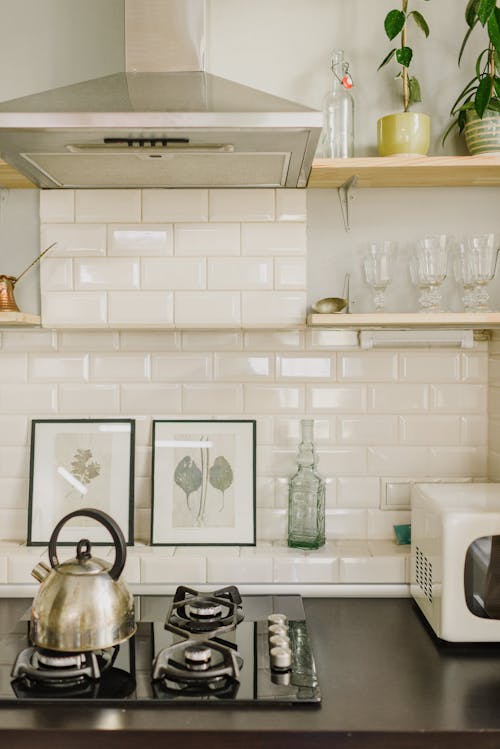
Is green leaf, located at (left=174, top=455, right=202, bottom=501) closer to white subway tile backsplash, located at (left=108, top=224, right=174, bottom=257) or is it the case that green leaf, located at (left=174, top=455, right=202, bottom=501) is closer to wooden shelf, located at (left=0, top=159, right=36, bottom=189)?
white subway tile backsplash, located at (left=108, top=224, right=174, bottom=257)

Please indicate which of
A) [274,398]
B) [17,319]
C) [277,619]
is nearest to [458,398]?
[274,398]

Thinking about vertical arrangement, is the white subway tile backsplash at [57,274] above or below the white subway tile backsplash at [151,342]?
above

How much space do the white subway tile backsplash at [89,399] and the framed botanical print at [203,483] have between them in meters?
0.15

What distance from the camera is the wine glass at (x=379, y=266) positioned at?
6.17 feet

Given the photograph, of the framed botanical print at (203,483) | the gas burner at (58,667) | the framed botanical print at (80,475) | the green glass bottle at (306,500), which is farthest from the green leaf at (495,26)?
the gas burner at (58,667)

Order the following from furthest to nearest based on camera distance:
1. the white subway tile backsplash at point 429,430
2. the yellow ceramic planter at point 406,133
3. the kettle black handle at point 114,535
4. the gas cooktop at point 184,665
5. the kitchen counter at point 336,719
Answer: the white subway tile backsplash at point 429,430 → the yellow ceramic planter at point 406,133 → the kettle black handle at point 114,535 → the gas cooktop at point 184,665 → the kitchen counter at point 336,719

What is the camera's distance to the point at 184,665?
1427 mm

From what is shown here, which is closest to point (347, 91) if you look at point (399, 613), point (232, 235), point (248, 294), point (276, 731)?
point (232, 235)

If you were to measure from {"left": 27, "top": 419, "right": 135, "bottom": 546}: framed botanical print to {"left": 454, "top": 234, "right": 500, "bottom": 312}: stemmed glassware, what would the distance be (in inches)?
41.2

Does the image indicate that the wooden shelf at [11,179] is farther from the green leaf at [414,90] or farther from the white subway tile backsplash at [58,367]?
the green leaf at [414,90]

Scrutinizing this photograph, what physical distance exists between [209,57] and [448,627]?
1667mm

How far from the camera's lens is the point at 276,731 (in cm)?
124

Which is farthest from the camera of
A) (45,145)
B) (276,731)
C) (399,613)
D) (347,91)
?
(347,91)

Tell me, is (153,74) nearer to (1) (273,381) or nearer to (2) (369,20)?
(2) (369,20)
